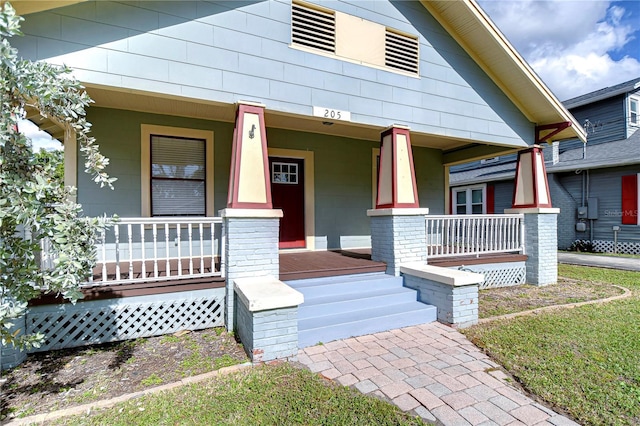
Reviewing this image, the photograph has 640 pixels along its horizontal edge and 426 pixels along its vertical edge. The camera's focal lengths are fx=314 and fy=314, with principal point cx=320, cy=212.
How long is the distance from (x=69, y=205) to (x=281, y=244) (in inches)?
181

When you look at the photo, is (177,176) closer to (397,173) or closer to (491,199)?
(397,173)

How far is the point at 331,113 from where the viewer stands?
16.4ft

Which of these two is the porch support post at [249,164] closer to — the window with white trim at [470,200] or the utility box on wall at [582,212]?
the window with white trim at [470,200]

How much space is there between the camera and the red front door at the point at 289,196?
690 cm

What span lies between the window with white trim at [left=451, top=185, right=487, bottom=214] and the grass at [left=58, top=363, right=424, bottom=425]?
45.4 ft

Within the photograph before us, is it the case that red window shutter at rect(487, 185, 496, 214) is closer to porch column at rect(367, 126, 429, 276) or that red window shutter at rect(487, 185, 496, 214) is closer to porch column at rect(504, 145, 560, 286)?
porch column at rect(504, 145, 560, 286)

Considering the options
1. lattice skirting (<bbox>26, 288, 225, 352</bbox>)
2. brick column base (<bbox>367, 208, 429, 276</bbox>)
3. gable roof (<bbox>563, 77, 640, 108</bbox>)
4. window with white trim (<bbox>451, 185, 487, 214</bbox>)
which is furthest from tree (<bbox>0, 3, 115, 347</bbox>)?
gable roof (<bbox>563, 77, 640, 108</bbox>)

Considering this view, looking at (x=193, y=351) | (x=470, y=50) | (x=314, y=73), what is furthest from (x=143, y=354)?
(x=470, y=50)

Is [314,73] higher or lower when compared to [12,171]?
higher

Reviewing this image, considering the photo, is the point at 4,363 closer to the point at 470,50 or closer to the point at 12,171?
the point at 12,171

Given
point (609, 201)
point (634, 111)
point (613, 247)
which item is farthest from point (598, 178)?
point (634, 111)

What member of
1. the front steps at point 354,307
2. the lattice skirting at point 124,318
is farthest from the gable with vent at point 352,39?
the lattice skirting at point 124,318

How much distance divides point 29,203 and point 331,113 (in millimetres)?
3887

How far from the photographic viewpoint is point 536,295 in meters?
5.95
